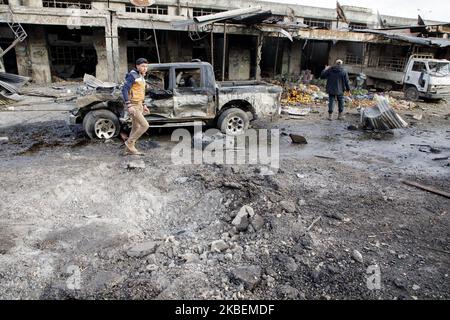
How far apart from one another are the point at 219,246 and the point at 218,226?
1.77 feet

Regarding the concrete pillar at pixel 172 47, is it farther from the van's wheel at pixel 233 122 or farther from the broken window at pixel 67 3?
the van's wheel at pixel 233 122

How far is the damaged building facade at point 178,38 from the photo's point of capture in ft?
47.9

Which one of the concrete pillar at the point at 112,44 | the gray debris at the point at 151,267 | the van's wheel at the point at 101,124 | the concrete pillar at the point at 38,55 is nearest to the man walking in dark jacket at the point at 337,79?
the van's wheel at the point at 101,124

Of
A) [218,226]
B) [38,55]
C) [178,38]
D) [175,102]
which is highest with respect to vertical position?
[178,38]

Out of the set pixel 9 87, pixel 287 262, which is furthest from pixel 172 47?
pixel 287 262

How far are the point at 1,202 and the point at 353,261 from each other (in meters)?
4.44

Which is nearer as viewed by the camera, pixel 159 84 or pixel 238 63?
pixel 159 84

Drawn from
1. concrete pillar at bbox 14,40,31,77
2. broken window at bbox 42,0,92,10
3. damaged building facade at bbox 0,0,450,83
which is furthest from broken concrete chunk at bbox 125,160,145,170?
broken window at bbox 42,0,92,10

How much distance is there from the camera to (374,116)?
939cm

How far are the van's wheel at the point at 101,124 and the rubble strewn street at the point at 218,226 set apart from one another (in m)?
0.35

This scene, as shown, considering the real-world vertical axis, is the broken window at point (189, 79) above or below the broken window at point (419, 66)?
below

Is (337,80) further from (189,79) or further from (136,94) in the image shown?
(136,94)

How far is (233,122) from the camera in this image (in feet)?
A: 27.1

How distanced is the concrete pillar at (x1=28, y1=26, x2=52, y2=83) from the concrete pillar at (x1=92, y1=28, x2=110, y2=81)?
7.78 feet
